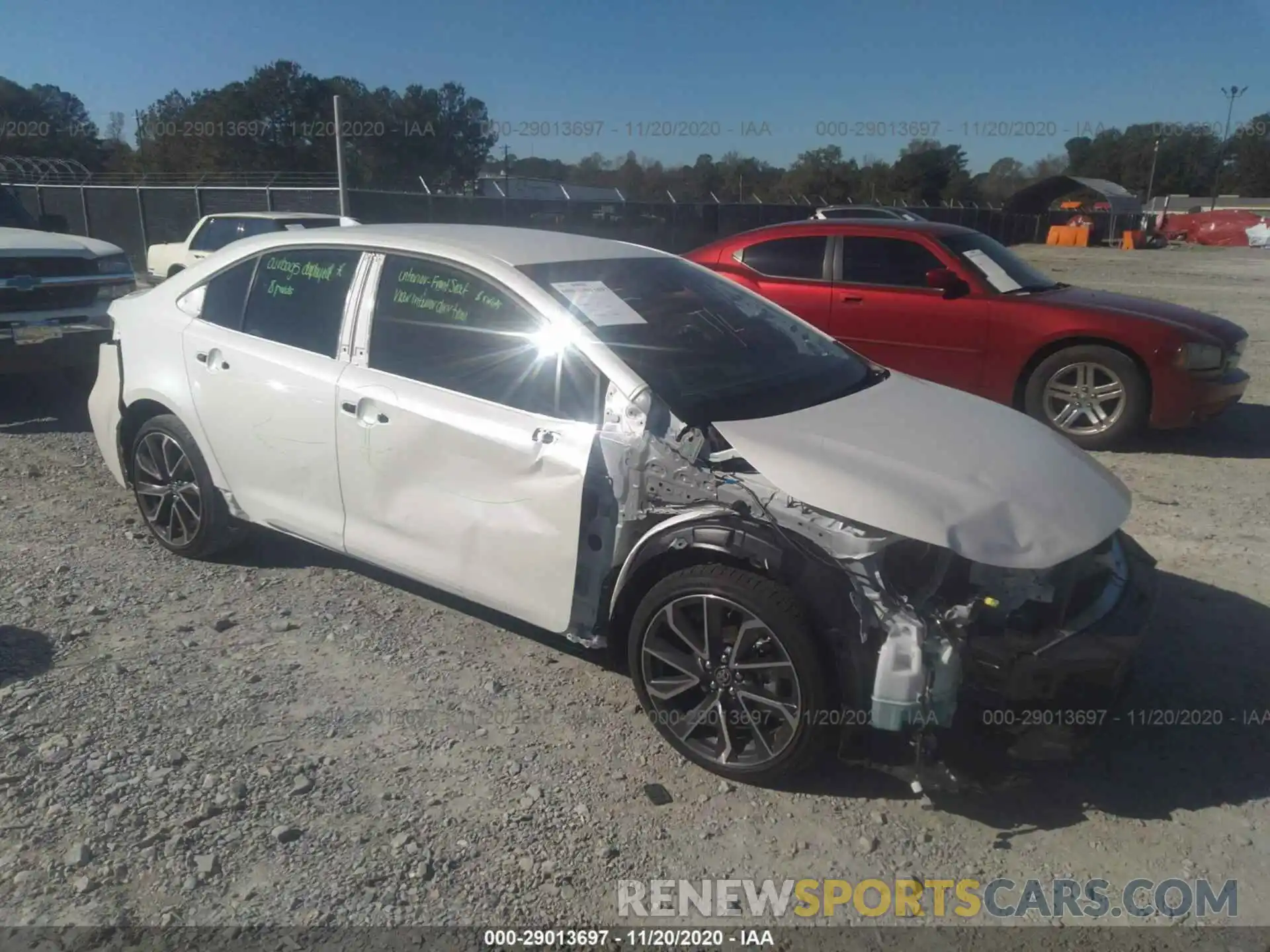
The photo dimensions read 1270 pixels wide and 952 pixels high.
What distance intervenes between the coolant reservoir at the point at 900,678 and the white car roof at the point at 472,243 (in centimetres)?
203

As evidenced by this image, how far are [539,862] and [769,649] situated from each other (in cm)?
95

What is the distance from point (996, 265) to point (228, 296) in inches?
232

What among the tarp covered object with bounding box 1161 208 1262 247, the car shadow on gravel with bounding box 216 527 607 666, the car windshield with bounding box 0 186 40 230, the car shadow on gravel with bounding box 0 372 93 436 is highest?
the tarp covered object with bounding box 1161 208 1262 247

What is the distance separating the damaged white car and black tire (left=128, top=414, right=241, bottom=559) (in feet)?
0.11

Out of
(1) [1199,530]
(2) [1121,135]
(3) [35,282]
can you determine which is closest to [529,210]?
(3) [35,282]

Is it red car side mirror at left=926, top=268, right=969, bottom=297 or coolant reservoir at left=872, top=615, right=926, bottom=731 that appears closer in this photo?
coolant reservoir at left=872, top=615, right=926, bottom=731

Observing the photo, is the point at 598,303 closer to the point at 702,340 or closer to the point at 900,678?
the point at 702,340

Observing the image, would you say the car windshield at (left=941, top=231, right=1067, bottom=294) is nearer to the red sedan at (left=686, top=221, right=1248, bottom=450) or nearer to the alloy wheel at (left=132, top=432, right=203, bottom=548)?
the red sedan at (left=686, top=221, right=1248, bottom=450)

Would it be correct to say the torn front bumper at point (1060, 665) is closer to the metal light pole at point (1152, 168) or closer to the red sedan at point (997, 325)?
the red sedan at point (997, 325)

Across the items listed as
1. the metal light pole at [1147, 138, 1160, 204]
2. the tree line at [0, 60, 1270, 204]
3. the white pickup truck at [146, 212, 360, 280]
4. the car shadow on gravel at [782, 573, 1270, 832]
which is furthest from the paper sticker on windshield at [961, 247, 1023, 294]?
the metal light pole at [1147, 138, 1160, 204]

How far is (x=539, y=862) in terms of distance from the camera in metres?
2.78

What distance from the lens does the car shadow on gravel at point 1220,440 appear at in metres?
7.00

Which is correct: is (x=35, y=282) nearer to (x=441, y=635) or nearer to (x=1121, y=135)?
(x=441, y=635)

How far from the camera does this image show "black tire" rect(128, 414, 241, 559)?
14.9 ft
